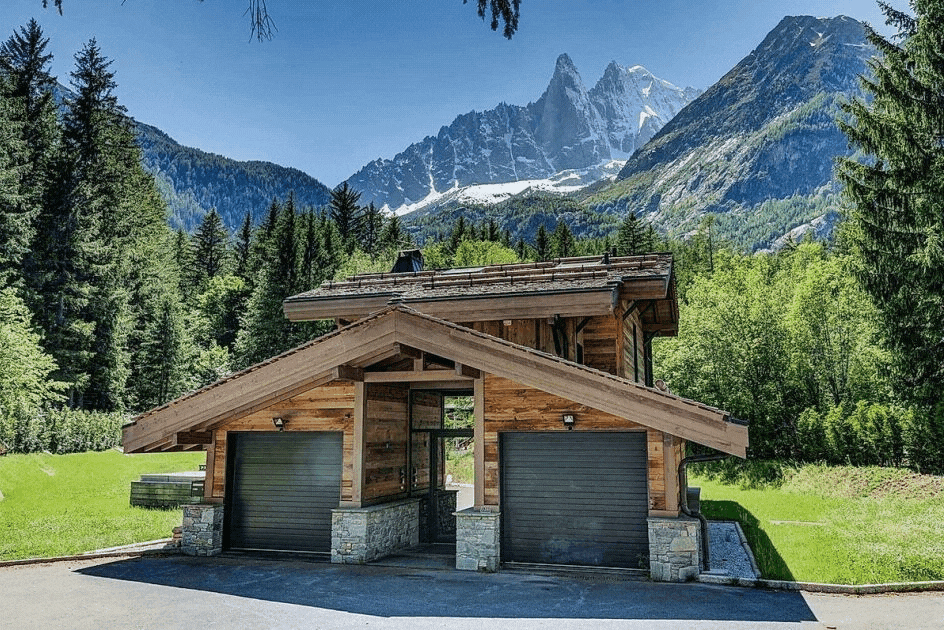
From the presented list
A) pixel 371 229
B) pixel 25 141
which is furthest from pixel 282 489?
pixel 371 229

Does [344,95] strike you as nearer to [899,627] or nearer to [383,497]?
[383,497]

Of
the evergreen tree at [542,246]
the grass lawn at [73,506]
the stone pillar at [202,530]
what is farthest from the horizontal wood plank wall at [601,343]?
the evergreen tree at [542,246]

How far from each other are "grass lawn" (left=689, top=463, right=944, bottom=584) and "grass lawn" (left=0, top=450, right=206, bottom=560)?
13081 millimetres

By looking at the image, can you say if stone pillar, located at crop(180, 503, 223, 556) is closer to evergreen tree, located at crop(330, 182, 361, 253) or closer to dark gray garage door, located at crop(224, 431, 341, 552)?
dark gray garage door, located at crop(224, 431, 341, 552)

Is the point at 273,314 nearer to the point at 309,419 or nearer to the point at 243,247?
the point at 243,247

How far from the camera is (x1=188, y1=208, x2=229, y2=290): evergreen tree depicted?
65.6 meters

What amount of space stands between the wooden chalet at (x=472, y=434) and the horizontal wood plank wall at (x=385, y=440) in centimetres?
4

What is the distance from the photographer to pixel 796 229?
165 m

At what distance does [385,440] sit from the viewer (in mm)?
12734

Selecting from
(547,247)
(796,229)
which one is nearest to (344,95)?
(547,247)

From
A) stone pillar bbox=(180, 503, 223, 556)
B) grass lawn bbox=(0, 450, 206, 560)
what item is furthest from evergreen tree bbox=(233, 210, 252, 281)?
stone pillar bbox=(180, 503, 223, 556)

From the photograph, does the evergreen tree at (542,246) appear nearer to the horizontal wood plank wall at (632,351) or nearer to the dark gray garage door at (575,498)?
the horizontal wood plank wall at (632,351)

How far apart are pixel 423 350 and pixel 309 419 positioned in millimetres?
2850

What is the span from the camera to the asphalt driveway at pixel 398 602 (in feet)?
24.9
